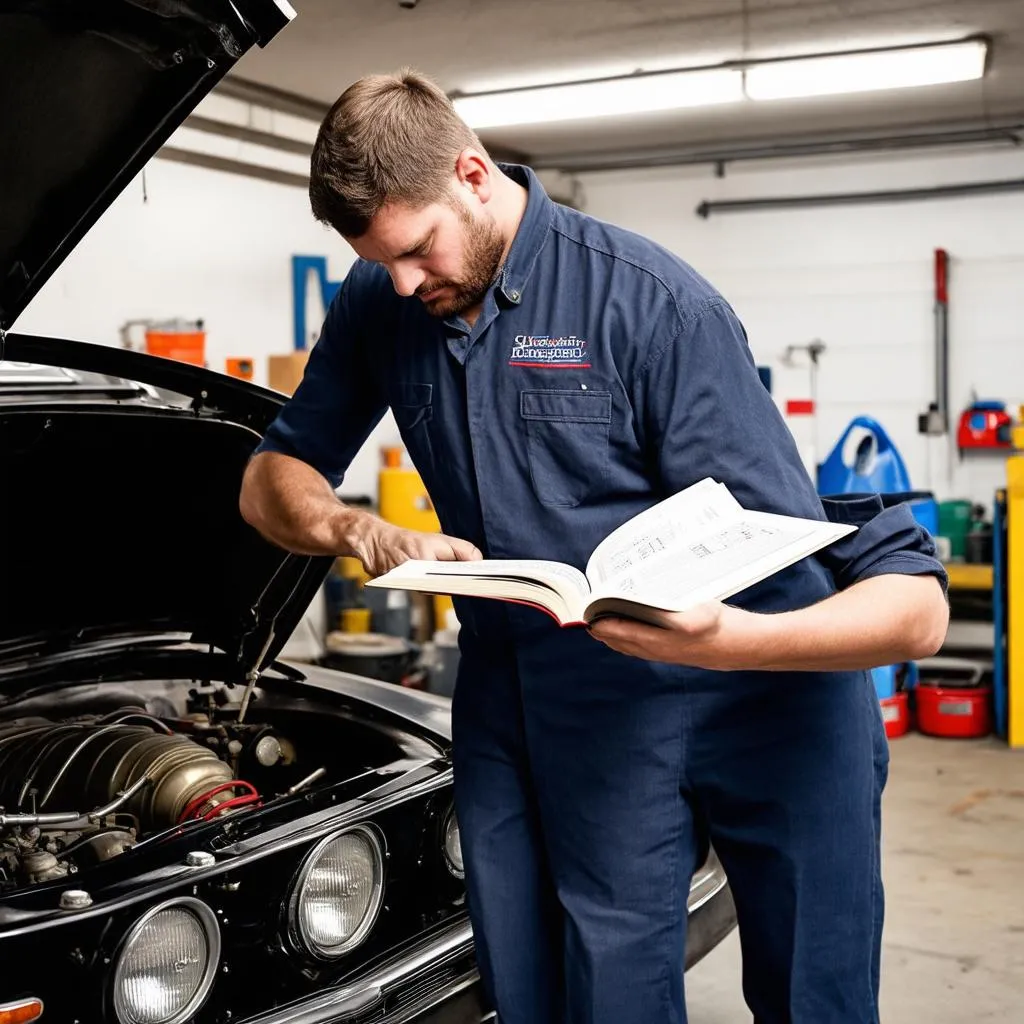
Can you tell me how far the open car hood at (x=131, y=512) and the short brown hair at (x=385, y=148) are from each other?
721 mm

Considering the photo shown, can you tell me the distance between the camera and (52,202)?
176cm

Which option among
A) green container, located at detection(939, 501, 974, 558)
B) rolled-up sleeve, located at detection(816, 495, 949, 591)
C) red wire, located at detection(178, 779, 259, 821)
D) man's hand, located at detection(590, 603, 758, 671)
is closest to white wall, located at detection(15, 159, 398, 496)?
green container, located at detection(939, 501, 974, 558)

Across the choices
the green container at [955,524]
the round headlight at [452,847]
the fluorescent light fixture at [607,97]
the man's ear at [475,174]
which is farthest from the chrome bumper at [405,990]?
the green container at [955,524]

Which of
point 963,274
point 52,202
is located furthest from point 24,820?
point 963,274

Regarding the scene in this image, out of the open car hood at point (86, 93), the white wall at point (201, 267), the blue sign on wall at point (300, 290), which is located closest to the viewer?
the open car hood at point (86, 93)

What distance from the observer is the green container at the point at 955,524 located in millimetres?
7637

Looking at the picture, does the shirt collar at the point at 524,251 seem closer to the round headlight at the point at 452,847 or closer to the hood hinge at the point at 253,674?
the round headlight at the point at 452,847

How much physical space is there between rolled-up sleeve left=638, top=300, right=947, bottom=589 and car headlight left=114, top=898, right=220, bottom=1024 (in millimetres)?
892

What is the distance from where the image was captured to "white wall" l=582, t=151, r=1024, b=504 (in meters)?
8.00

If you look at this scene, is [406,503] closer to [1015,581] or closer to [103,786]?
[1015,581]

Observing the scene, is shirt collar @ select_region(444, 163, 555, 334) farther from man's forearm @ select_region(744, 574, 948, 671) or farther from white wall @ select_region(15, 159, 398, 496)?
white wall @ select_region(15, 159, 398, 496)

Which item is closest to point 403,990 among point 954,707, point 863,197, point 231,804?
point 231,804

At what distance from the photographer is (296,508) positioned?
1858mm

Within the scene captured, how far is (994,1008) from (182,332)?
4.56 m
